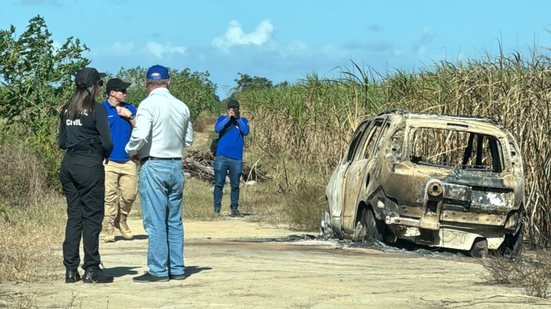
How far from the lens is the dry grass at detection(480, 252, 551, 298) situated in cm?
909

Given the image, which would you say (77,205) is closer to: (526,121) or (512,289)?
(512,289)

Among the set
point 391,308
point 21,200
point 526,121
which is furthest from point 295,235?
point 391,308

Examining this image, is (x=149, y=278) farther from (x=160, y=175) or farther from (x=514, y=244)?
(x=514, y=244)

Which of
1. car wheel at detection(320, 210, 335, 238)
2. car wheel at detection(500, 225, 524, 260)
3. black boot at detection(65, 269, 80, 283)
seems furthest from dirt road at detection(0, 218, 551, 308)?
car wheel at detection(320, 210, 335, 238)

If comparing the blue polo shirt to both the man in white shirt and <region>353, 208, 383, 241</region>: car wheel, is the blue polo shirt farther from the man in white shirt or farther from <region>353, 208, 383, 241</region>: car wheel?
the man in white shirt

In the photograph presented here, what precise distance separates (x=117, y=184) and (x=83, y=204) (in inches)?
155

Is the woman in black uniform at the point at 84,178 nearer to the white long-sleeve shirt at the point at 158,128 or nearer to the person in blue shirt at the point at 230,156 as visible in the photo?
the white long-sleeve shirt at the point at 158,128

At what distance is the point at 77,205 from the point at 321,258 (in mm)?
3171

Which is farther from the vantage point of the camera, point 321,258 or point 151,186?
point 321,258

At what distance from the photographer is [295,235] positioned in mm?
15477

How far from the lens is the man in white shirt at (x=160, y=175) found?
962 cm

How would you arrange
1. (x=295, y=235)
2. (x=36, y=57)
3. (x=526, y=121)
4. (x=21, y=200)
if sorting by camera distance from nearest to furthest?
(x=526, y=121), (x=295, y=235), (x=21, y=200), (x=36, y=57)

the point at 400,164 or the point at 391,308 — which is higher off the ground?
the point at 400,164

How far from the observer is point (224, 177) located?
18328 mm
